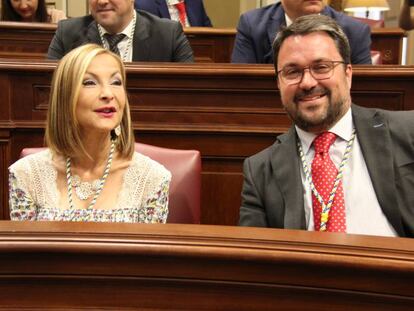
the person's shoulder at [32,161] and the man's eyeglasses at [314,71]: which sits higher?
the man's eyeglasses at [314,71]

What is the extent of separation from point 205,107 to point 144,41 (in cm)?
64

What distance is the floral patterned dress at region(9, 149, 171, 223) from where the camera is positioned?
5.86ft

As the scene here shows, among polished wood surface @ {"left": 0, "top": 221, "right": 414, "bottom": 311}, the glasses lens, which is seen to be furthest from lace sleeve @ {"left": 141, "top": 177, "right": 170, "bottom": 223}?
polished wood surface @ {"left": 0, "top": 221, "right": 414, "bottom": 311}

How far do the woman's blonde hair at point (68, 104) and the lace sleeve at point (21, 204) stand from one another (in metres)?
0.15

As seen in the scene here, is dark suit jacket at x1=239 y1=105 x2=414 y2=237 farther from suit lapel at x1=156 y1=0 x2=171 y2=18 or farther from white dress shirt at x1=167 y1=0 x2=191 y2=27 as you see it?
white dress shirt at x1=167 y1=0 x2=191 y2=27

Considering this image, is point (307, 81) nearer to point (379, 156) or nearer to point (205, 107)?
point (379, 156)

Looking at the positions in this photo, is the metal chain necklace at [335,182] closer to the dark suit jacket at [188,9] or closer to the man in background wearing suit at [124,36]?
the man in background wearing suit at [124,36]

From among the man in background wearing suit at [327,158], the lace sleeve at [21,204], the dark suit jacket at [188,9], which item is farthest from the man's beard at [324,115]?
the dark suit jacket at [188,9]

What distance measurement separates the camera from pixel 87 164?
1.87 metres

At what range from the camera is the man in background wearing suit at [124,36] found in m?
2.86

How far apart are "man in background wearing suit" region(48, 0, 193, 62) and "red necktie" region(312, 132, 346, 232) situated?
135 centimetres

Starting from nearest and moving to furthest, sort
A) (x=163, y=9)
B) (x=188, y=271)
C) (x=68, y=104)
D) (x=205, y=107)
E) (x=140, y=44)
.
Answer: (x=188, y=271) < (x=68, y=104) < (x=205, y=107) < (x=140, y=44) < (x=163, y=9)

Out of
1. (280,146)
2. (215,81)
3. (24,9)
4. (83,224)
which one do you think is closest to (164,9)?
(24,9)

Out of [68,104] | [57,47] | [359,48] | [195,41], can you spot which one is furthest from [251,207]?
[195,41]
